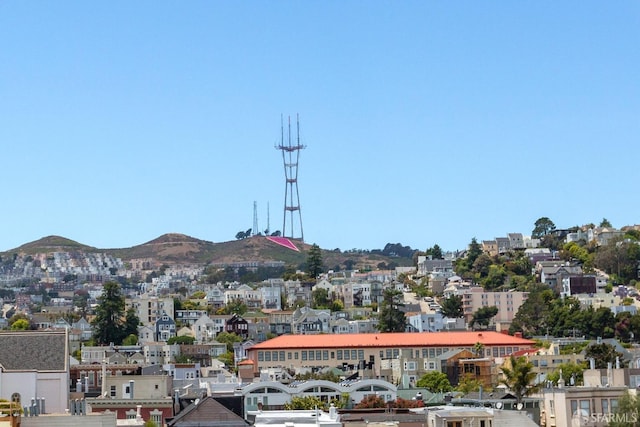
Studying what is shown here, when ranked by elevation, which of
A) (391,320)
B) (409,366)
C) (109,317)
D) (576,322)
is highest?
(109,317)

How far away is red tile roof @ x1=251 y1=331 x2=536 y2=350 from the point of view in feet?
526

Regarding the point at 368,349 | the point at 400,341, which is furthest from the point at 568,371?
the point at 368,349

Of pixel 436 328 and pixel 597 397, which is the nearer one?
pixel 597 397

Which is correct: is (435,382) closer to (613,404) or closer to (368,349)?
(368,349)

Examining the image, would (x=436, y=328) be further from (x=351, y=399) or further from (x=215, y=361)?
(x=351, y=399)

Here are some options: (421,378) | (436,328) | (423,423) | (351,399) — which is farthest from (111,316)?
(423,423)

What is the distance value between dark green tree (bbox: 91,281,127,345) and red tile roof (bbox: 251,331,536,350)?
102 feet

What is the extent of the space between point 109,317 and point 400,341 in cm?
4549

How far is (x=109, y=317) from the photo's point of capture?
19188cm

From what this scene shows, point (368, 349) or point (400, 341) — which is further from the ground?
point (400, 341)

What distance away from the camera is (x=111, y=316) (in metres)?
192

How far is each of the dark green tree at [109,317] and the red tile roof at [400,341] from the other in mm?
31074

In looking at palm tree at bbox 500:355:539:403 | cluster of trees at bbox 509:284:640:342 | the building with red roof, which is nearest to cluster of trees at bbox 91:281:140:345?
the building with red roof

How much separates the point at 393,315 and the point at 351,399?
9239cm
